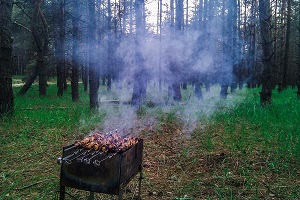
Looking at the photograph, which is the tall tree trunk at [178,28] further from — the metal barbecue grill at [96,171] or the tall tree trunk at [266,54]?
the metal barbecue grill at [96,171]

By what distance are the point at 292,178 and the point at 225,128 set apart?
271 cm

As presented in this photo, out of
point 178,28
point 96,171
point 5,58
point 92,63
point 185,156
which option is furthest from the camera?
point 178,28

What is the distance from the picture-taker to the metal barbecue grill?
2652mm

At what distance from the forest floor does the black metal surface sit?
498 millimetres

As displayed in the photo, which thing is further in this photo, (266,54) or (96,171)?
(266,54)

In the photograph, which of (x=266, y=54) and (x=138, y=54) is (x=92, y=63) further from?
(x=266, y=54)

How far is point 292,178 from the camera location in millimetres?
3789

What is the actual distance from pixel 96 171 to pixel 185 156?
251 cm

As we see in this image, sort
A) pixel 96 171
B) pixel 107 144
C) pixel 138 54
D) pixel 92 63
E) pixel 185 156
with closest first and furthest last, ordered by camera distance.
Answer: pixel 96 171
pixel 107 144
pixel 185 156
pixel 92 63
pixel 138 54

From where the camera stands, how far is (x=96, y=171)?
105 inches

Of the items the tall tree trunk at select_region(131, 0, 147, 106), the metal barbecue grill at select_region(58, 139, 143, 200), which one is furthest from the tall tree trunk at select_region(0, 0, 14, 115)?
the metal barbecue grill at select_region(58, 139, 143, 200)

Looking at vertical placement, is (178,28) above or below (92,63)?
above

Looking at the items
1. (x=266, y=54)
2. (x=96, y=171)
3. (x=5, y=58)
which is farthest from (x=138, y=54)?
(x=96, y=171)

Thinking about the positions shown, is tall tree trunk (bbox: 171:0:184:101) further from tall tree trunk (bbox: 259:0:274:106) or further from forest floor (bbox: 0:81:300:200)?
forest floor (bbox: 0:81:300:200)
